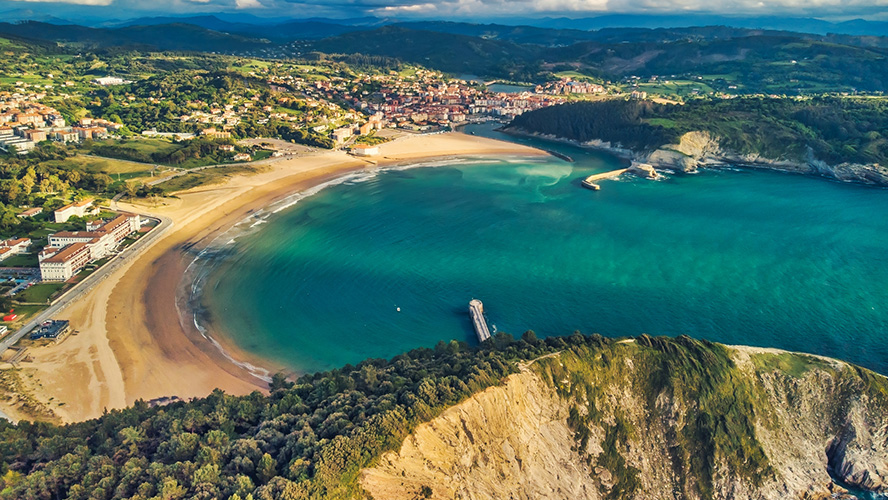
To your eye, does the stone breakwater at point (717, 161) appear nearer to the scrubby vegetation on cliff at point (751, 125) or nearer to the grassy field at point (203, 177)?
the scrubby vegetation on cliff at point (751, 125)

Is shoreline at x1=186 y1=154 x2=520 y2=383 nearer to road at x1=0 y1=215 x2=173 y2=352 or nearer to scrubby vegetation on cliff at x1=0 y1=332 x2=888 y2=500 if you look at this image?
road at x1=0 y1=215 x2=173 y2=352

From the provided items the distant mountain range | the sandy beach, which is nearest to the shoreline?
the sandy beach

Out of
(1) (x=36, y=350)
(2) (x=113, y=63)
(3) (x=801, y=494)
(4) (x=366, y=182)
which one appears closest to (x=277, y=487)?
(3) (x=801, y=494)

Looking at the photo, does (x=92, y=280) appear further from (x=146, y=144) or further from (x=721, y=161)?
(x=721, y=161)

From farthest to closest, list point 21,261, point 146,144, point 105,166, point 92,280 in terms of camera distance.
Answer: point 146,144 → point 105,166 → point 21,261 → point 92,280

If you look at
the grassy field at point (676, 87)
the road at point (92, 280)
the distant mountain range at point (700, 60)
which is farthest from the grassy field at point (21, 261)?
the distant mountain range at point (700, 60)

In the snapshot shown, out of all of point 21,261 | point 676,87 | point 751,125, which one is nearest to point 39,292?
point 21,261

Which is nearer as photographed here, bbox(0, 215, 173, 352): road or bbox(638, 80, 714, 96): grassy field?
bbox(0, 215, 173, 352): road
